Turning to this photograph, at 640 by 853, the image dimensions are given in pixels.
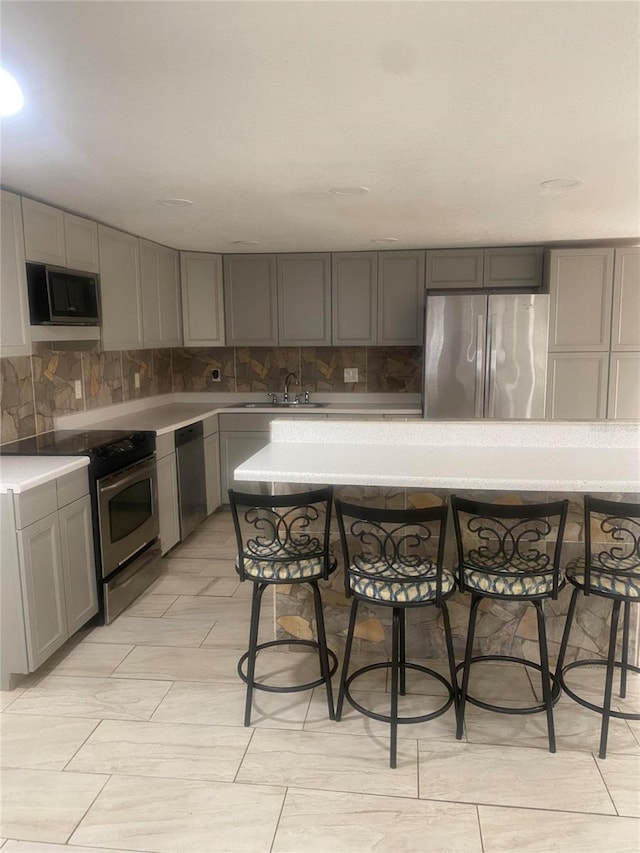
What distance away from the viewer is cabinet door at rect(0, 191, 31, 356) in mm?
2922

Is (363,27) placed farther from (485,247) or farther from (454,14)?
(485,247)

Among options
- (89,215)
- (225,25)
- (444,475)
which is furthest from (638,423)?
(89,215)

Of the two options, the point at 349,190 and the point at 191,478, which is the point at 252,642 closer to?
the point at 349,190

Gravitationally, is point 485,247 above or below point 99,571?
above

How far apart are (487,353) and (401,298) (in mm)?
937

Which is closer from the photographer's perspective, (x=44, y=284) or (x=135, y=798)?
(x=135, y=798)

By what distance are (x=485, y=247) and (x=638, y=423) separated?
272 centimetres

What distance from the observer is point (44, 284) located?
10.4ft

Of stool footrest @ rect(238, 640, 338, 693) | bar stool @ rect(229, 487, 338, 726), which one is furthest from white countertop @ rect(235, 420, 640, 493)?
stool footrest @ rect(238, 640, 338, 693)

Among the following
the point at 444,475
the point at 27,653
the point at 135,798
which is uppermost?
the point at 444,475

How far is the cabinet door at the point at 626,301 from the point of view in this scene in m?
4.69

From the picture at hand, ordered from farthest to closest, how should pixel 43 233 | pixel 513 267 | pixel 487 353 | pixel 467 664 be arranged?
pixel 513 267 → pixel 487 353 → pixel 43 233 → pixel 467 664

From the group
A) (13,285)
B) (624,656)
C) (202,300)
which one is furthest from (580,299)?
(13,285)

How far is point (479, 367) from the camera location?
472 centimetres
